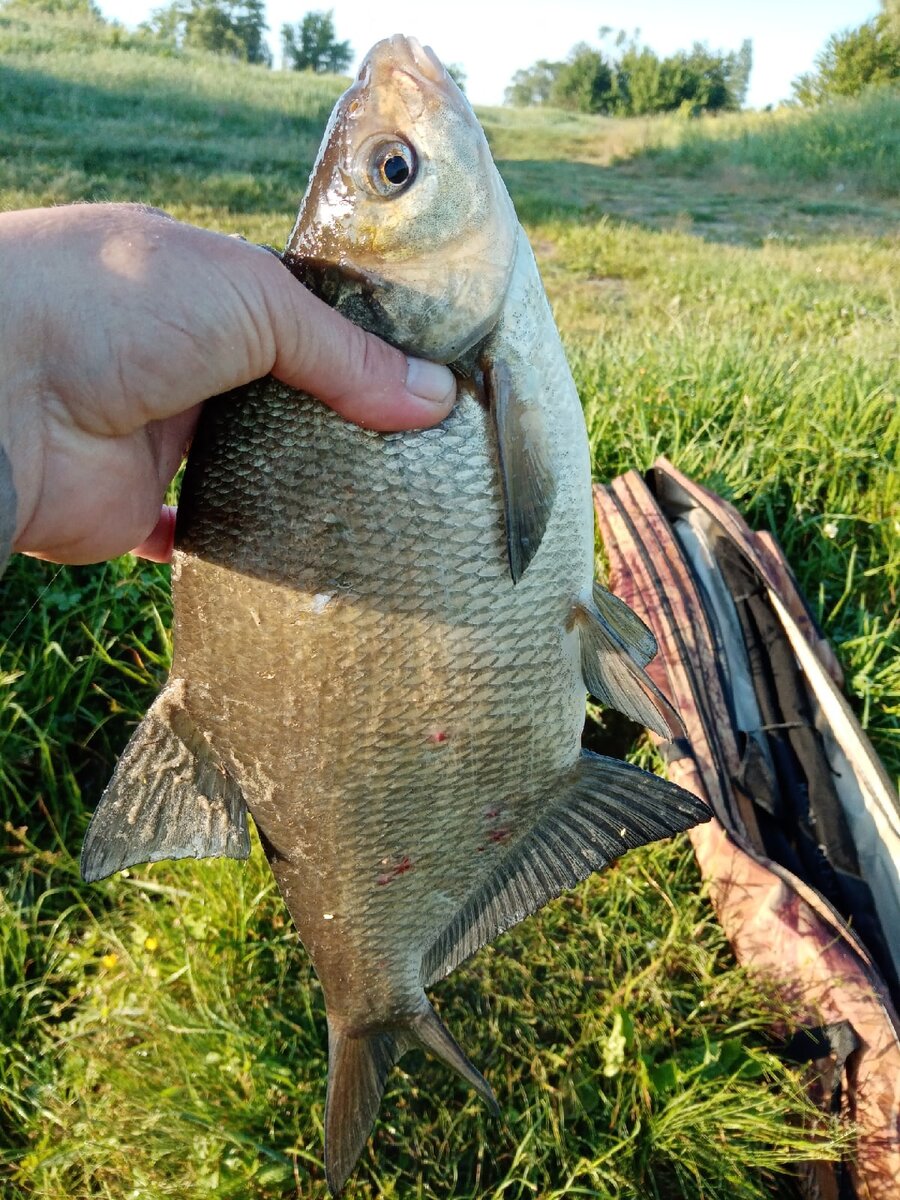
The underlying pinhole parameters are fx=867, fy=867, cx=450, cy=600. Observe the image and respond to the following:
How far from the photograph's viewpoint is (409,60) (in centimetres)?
142

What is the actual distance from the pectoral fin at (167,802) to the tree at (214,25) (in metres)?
56.6

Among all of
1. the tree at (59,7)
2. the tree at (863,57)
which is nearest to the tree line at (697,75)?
the tree at (863,57)

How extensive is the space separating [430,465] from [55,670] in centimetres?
228

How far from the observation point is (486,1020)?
252cm

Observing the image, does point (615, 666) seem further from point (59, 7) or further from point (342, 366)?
point (59, 7)

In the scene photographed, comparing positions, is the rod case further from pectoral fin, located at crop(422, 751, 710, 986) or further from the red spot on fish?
the red spot on fish

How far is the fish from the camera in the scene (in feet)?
4.66

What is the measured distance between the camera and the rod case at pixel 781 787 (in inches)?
90.2

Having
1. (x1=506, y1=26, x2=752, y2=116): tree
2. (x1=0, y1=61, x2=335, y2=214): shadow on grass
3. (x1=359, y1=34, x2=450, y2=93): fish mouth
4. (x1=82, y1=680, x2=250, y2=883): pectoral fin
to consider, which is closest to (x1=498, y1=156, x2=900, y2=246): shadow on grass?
(x1=0, y1=61, x2=335, y2=214): shadow on grass

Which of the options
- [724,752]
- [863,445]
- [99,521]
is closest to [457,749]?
[99,521]

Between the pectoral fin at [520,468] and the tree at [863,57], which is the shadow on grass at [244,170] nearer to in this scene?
the pectoral fin at [520,468]

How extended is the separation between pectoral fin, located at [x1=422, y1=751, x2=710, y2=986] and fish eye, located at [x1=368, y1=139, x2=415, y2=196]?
3.66 feet

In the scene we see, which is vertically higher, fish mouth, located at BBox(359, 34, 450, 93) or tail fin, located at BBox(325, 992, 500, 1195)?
fish mouth, located at BBox(359, 34, 450, 93)

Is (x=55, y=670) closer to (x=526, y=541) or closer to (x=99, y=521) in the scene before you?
(x=99, y=521)
